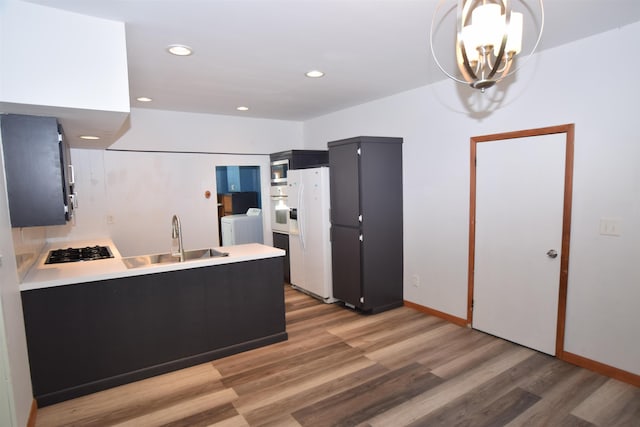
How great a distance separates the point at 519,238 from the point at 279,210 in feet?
10.7

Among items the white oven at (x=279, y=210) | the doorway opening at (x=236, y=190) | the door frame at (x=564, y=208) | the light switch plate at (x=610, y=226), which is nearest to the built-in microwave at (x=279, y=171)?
the white oven at (x=279, y=210)

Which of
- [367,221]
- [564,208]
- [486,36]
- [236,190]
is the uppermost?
[486,36]

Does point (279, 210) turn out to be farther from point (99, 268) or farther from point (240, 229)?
point (99, 268)

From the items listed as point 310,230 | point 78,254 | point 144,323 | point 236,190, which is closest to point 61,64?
point 144,323

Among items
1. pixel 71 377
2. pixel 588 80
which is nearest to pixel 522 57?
pixel 588 80

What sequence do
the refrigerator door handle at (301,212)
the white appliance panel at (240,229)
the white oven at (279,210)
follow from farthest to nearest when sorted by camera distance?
the white appliance panel at (240,229)
the white oven at (279,210)
the refrigerator door handle at (301,212)

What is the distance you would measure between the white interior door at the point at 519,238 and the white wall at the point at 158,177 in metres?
3.48

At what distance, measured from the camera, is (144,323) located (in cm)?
280

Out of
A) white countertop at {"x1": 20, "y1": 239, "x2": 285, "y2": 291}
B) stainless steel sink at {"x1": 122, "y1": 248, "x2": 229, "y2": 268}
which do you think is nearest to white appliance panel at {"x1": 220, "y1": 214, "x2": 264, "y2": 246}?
stainless steel sink at {"x1": 122, "y1": 248, "x2": 229, "y2": 268}

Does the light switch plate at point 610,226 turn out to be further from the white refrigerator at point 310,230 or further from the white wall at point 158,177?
the white wall at point 158,177

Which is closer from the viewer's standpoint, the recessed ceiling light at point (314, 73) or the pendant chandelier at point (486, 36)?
the pendant chandelier at point (486, 36)

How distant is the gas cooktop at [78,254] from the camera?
319 centimetres

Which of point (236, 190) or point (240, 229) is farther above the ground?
point (236, 190)

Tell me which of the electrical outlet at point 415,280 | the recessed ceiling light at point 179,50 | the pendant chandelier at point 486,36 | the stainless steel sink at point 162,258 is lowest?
the electrical outlet at point 415,280
